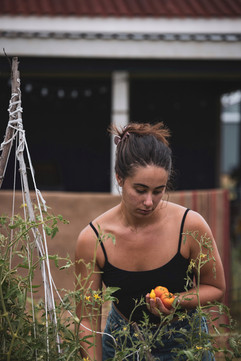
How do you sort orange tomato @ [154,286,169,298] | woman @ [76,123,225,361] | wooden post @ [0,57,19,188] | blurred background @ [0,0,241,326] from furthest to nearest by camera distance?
blurred background @ [0,0,241,326] → woman @ [76,123,225,361] → orange tomato @ [154,286,169,298] → wooden post @ [0,57,19,188]

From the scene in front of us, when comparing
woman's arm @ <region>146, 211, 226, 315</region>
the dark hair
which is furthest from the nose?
woman's arm @ <region>146, 211, 226, 315</region>

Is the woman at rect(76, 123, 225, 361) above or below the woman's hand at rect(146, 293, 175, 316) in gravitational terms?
above

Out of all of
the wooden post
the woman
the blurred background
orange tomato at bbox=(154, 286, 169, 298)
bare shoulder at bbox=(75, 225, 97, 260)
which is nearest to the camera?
the wooden post

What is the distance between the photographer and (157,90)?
400 inches

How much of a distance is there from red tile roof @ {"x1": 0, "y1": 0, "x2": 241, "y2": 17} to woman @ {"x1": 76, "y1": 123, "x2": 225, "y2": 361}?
6.21m

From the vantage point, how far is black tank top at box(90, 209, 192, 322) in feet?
7.14

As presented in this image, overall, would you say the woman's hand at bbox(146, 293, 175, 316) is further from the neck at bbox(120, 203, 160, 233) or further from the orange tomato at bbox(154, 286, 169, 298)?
the neck at bbox(120, 203, 160, 233)

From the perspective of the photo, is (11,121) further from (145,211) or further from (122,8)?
(122,8)

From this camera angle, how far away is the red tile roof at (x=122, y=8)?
8.10 metres

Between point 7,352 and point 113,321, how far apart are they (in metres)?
0.85

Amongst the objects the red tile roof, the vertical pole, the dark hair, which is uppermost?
the red tile roof

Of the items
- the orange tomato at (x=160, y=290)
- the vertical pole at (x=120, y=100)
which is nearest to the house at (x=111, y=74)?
the vertical pole at (x=120, y=100)

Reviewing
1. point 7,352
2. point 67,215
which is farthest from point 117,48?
point 7,352

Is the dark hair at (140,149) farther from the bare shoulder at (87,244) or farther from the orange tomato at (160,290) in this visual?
the orange tomato at (160,290)
